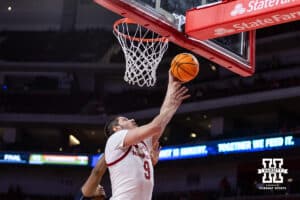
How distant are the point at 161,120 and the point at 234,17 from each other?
138 inches

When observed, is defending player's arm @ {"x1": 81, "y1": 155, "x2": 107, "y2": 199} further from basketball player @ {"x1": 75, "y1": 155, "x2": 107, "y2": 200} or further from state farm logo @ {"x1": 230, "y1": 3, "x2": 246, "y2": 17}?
state farm logo @ {"x1": 230, "y1": 3, "x2": 246, "y2": 17}

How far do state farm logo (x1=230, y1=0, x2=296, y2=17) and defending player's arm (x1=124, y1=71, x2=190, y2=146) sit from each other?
2.95m

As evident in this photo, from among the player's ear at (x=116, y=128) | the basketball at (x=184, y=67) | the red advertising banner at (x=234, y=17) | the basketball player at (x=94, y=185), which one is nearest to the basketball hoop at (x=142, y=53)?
the red advertising banner at (x=234, y=17)

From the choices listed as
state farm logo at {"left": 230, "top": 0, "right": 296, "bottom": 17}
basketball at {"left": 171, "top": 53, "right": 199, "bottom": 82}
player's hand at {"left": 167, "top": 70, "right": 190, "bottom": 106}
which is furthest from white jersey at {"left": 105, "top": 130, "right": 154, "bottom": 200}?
state farm logo at {"left": 230, "top": 0, "right": 296, "bottom": 17}

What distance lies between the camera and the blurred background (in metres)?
22.1

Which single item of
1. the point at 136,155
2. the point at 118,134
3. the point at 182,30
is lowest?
the point at 136,155

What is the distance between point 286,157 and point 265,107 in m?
2.56

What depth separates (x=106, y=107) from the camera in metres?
26.8

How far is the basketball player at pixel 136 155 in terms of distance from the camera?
4.02 m

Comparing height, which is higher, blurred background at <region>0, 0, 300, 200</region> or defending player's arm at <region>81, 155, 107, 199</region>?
blurred background at <region>0, 0, 300, 200</region>

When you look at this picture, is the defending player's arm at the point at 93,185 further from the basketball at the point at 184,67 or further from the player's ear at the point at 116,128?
the basketball at the point at 184,67

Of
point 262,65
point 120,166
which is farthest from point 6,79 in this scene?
point 120,166

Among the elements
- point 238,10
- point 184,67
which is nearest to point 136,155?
point 184,67

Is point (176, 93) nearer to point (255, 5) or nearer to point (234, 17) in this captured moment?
point (255, 5)
